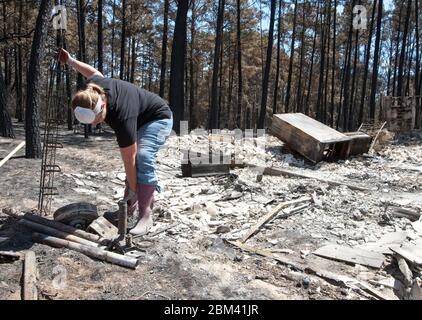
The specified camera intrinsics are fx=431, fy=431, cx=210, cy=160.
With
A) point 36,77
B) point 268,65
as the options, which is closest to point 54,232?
point 36,77

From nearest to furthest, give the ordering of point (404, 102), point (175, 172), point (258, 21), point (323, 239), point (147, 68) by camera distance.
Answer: point (323, 239) → point (175, 172) → point (404, 102) → point (258, 21) → point (147, 68)

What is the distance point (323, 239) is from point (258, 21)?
990 inches

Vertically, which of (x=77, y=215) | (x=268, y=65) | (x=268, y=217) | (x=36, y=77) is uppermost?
(x=268, y=65)

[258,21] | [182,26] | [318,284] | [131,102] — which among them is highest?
[258,21]

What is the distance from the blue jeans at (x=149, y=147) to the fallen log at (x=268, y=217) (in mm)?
1137

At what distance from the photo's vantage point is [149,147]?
14.3 feet

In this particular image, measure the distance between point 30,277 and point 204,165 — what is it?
517cm

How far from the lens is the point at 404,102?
18.7 meters

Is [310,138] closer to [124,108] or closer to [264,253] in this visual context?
[264,253]

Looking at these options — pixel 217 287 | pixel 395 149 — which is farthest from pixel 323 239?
pixel 395 149

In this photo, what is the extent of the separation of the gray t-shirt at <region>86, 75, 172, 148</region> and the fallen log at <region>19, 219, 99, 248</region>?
95 centimetres

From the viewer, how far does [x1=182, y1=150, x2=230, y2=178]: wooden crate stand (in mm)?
8148

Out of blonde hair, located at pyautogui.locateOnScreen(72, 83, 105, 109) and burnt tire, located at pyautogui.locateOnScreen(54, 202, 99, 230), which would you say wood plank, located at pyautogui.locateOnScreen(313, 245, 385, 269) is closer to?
burnt tire, located at pyautogui.locateOnScreen(54, 202, 99, 230)
